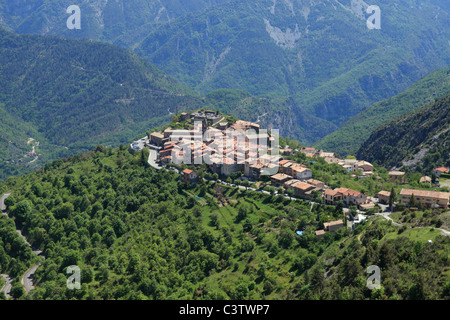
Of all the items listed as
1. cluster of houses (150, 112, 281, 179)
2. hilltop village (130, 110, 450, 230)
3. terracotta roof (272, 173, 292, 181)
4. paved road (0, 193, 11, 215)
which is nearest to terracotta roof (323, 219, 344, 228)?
hilltop village (130, 110, 450, 230)

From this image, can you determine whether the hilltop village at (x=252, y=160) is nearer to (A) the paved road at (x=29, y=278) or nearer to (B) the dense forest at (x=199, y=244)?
(B) the dense forest at (x=199, y=244)

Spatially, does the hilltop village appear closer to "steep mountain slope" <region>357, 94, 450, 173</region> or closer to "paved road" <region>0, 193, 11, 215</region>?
"steep mountain slope" <region>357, 94, 450, 173</region>

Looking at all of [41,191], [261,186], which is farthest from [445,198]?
[41,191]

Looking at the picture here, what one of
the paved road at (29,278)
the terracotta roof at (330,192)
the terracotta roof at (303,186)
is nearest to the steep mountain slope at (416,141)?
the terracotta roof at (303,186)

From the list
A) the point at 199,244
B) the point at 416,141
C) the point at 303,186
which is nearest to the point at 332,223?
the point at 303,186

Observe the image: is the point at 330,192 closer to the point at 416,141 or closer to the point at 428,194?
the point at 428,194

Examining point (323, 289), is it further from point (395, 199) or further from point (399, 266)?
point (395, 199)
